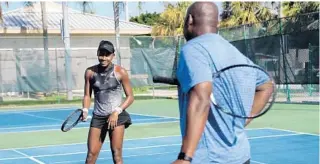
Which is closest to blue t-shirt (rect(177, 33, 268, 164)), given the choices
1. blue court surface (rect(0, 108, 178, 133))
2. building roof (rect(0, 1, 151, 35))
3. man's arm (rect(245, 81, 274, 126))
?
man's arm (rect(245, 81, 274, 126))

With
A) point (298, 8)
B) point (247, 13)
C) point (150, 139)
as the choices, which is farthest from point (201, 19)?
point (247, 13)

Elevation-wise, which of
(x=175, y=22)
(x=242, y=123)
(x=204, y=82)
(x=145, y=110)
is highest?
(x=175, y=22)

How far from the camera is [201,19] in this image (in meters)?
2.77

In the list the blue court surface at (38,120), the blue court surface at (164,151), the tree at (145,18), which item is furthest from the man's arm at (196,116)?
the tree at (145,18)

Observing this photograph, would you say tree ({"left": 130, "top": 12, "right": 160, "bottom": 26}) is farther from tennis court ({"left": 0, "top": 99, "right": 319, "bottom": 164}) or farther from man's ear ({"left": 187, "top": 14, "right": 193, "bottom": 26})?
man's ear ({"left": 187, "top": 14, "right": 193, "bottom": 26})

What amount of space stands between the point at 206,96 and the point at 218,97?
A: 0.50ft

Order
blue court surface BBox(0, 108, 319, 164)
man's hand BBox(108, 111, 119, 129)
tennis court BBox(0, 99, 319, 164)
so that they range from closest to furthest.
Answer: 1. man's hand BBox(108, 111, 119, 129)
2. blue court surface BBox(0, 108, 319, 164)
3. tennis court BBox(0, 99, 319, 164)

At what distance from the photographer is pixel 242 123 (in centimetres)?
289

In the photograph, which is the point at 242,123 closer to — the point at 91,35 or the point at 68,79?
the point at 68,79

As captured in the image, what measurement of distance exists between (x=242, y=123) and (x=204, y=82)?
388 mm

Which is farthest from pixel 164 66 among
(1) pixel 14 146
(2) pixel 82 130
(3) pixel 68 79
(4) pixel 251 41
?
(1) pixel 14 146

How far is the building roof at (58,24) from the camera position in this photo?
95.0ft

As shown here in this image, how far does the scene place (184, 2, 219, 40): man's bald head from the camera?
9.05 feet

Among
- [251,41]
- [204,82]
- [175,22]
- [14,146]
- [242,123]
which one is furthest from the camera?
[175,22]
